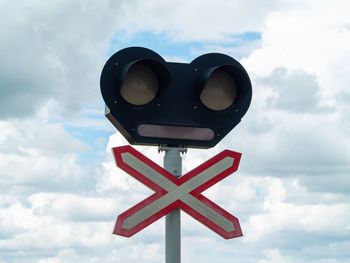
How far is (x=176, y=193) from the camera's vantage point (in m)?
9.87

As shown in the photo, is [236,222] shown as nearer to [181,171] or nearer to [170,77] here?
[181,171]

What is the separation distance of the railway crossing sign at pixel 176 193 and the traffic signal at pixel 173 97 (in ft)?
1.54

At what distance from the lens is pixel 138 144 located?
10203mm

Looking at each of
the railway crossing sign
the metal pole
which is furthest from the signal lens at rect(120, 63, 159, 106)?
the metal pole

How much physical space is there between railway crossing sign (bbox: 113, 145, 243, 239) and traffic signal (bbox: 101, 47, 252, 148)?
0.47m

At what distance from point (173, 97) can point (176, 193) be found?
154 centimetres

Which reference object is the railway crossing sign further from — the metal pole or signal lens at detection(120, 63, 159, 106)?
signal lens at detection(120, 63, 159, 106)

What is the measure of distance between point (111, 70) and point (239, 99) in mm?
2156

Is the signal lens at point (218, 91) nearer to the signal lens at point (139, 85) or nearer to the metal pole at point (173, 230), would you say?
the signal lens at point (139, 85)

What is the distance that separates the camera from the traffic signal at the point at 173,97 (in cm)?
988

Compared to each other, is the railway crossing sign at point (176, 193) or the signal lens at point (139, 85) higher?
the signal lens at point (139, 85)

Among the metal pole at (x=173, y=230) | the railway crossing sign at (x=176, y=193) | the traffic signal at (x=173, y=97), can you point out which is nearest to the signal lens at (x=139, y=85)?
the traffic signal at (x=173, y=97)

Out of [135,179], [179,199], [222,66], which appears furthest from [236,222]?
[222,66]

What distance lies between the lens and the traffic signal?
988 cm
